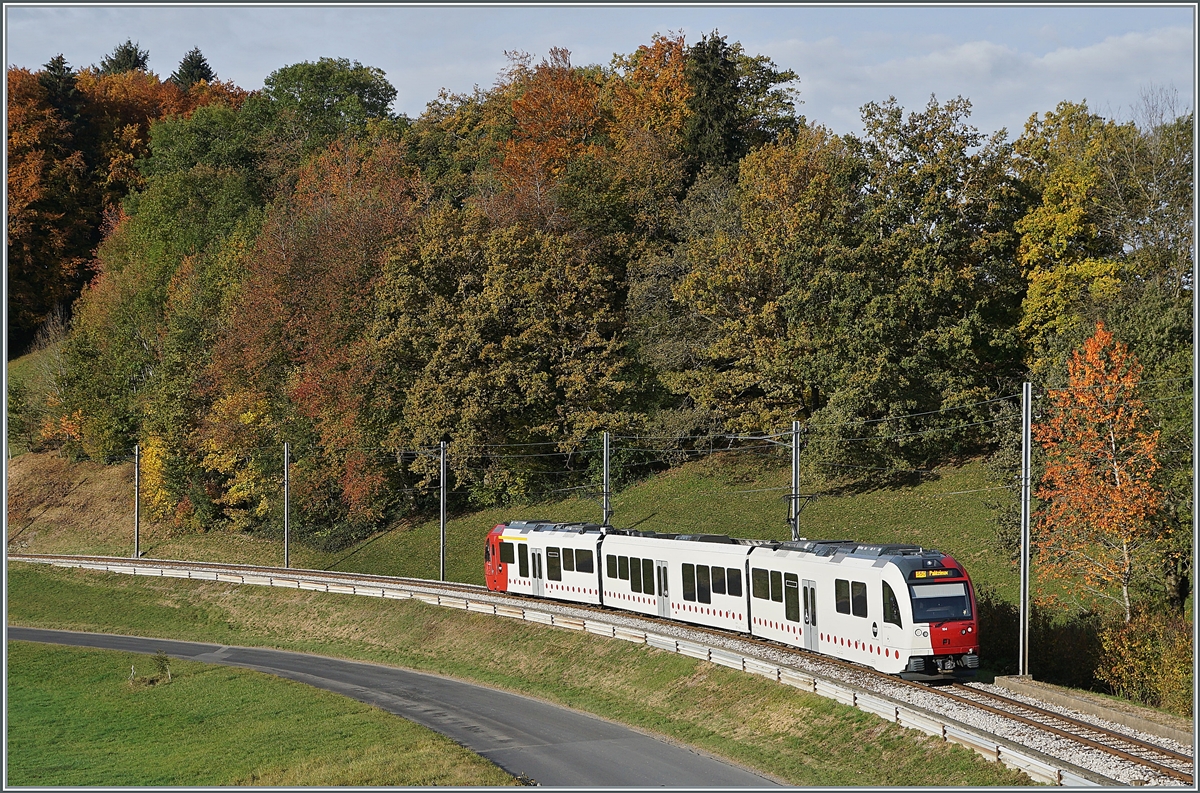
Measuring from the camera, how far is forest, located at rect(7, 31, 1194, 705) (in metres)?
51.7

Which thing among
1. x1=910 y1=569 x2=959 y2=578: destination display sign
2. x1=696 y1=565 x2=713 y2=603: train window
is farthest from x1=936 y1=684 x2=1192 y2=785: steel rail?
x1=696 y1=565 x2=713 y2=603: train window

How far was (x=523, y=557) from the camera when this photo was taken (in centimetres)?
5097

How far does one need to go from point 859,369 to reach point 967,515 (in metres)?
9.08

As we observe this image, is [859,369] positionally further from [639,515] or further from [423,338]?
[423,338]

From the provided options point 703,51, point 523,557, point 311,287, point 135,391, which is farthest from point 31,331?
point 523,557

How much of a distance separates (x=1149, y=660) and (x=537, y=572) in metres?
25.8

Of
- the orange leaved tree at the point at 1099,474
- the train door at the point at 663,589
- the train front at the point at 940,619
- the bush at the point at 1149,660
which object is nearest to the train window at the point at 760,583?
the train door at the point at 663,589

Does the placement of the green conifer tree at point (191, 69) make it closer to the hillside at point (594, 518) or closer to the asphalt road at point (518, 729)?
the hillside at point (594, 518)

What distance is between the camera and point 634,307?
2842 inches

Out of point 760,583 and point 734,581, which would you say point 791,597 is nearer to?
point 760,583

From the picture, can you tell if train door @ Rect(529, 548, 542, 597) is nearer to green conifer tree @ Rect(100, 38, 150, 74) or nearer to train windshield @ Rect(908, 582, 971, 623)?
train windshield @ Rect(908, 582, 971, 623)

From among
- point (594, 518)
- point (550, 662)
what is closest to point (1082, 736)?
point (550, 662)

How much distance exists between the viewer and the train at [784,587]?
96.4 feet

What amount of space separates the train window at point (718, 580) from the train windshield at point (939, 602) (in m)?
9.84
